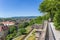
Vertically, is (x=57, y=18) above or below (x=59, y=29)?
above

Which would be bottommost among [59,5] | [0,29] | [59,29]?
[0,29]

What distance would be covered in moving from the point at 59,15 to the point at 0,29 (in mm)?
35647

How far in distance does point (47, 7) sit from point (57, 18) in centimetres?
761

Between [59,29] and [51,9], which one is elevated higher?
[51,9]

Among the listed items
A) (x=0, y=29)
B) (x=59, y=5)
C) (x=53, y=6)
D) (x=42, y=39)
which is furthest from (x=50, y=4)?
(x=0, y=29)

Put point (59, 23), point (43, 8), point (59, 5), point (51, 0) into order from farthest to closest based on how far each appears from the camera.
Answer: point (43, 8) < point (51, 0) < point (59, 5) < point (59, 23)

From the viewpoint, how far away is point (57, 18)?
299 inches

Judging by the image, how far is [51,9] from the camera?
14719 millimetres

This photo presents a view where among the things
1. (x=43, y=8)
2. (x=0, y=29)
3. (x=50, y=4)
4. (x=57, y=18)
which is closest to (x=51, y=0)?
(x=50, y=4)

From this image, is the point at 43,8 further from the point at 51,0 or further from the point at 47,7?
the point at 51,0

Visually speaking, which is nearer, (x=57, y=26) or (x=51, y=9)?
(x=57, y=26)

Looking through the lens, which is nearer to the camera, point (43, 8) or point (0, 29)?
point (43, 8)

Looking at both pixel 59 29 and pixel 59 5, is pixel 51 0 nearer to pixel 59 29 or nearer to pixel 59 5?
pixel 59 5

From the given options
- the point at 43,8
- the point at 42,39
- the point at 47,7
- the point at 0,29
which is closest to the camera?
the point at 42,39
